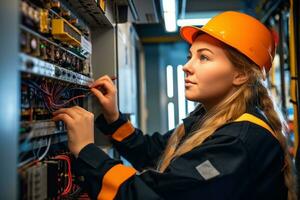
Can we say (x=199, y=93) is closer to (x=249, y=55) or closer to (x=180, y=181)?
(x=249, y=55)

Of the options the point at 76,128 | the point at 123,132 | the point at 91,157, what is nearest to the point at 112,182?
the point at 91,157

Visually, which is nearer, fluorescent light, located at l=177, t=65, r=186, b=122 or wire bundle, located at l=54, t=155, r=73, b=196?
wire bundle, located at l=54, t=155, r=73, b=196

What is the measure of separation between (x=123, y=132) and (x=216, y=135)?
0.66 metres

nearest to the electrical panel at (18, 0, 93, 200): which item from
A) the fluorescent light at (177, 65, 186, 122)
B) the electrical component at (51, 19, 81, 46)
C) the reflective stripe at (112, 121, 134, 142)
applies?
the electrical component at (51, 19, 81, 46)

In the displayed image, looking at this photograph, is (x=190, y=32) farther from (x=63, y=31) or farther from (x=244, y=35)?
(x=63, y=31)

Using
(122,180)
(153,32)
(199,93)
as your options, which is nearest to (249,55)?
(199,93)

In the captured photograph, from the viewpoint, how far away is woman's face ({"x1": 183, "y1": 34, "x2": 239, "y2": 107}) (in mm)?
1451

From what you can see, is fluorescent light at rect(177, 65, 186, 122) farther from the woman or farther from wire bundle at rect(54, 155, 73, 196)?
wire bundle at rect(54, 155, 73, 196)

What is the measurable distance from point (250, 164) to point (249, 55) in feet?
1.57

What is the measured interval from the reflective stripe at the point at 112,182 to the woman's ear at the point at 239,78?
0.62m

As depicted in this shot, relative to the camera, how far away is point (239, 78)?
150 centimetres

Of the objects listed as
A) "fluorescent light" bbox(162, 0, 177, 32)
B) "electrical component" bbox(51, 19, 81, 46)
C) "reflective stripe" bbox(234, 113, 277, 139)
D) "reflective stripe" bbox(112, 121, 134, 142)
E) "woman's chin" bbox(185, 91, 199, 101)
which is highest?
"fluorescent light" bbox(162, 0, 177, 32)

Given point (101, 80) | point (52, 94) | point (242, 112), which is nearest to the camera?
point (52, 94)

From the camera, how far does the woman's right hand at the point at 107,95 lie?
5.30 feet
